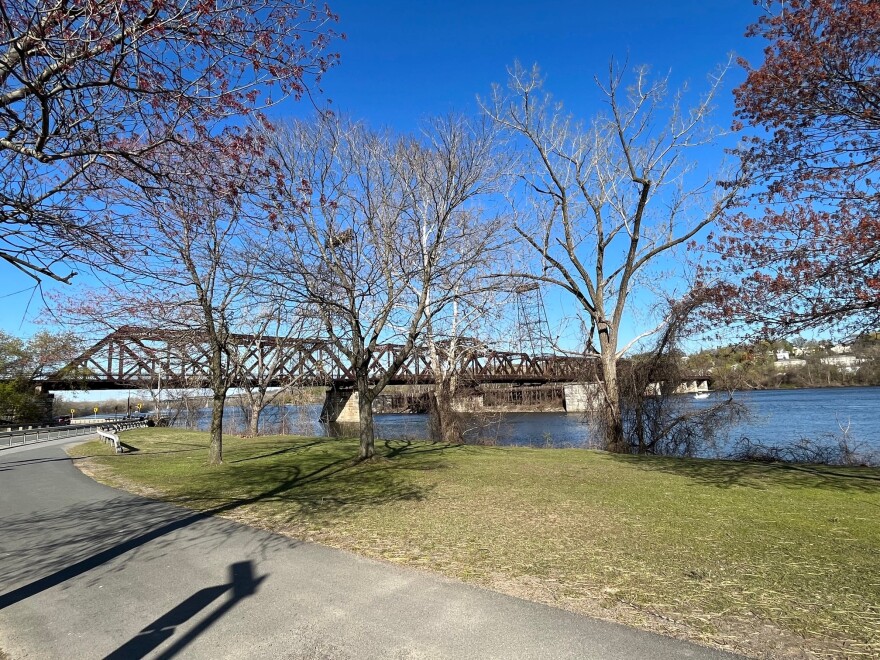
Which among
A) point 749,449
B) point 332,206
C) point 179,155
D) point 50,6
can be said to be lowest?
point 749,449

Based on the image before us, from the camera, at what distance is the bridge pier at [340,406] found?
60375 mm

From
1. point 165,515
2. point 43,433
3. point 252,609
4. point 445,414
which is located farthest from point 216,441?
point 43,433

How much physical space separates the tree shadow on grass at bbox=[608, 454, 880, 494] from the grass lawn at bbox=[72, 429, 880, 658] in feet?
0.14

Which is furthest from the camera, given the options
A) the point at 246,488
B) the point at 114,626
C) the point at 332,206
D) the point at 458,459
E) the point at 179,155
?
the point at 458,459

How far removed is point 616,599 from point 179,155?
535 centimetres

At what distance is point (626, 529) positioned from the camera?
6.44 meters

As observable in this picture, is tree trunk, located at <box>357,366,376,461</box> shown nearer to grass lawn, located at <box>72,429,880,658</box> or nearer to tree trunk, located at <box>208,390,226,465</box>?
grass lawn, located at <box>72,429,880,658</box>

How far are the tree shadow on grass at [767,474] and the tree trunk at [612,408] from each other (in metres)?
3.00

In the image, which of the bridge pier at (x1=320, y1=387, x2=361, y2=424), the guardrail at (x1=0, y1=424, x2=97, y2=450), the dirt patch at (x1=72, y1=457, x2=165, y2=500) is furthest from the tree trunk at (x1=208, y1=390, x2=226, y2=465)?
the bridge pier at (x1=320, y1=387, x2=361, y2=424)

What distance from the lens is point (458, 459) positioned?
46.9 ft

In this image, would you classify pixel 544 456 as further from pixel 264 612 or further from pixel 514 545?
pixel 264 612

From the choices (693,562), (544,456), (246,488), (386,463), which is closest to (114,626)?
(693,562)

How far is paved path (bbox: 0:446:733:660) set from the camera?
11.9 ft

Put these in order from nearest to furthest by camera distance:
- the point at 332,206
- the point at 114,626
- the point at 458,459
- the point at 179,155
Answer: the point at 114,626 → the point at 179,155 → the point at 332,206 → the point at 458,459
